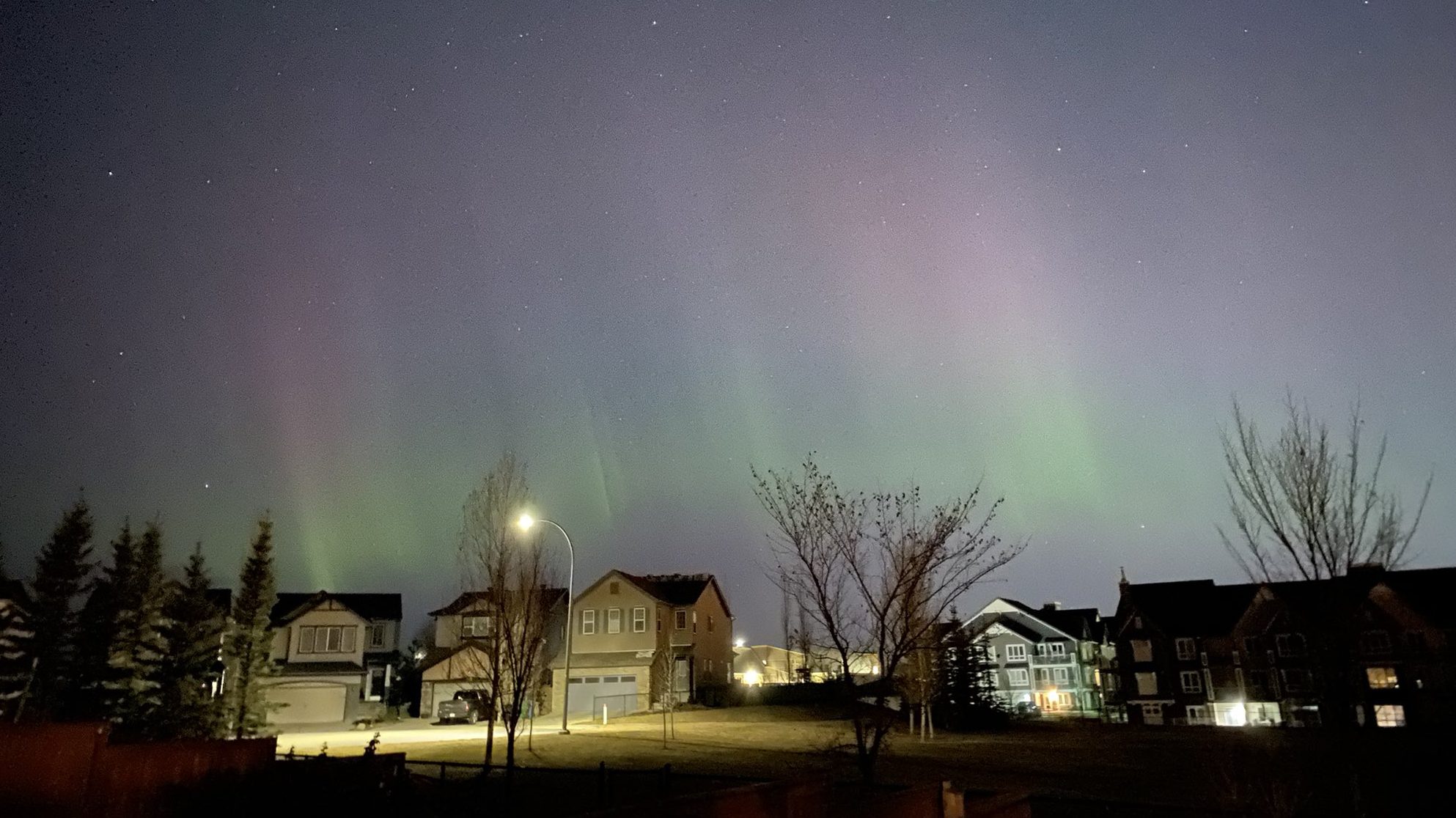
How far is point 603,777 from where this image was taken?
603 inches

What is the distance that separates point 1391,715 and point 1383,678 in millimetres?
2518

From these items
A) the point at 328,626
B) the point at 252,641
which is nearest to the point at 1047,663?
the point at 328,626

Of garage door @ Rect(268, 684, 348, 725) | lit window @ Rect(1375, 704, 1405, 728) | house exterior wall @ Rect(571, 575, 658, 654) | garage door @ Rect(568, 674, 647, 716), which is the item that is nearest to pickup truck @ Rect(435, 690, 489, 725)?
garage door @ Rect(568, 674, 647, 716)

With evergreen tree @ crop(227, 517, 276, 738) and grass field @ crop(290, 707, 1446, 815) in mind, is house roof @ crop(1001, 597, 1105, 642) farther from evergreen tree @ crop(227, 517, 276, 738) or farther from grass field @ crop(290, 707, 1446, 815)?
evergreen tree @ crop(227, 517, 276, 738)

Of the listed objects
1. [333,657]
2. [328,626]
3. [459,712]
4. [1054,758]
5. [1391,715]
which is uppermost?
[328,626]

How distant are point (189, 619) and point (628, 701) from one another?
1085 inches

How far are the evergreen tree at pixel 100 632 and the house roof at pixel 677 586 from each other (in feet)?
102

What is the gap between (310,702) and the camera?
181 feet

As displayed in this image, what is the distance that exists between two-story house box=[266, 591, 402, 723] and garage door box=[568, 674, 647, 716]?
12.6m

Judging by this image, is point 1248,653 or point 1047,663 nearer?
point 1248,653

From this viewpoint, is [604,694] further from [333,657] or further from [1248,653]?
[1248,653]

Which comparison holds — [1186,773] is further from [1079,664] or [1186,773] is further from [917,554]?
[1079,664]

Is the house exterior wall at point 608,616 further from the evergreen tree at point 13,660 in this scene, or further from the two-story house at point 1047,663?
the two-story house at point 1047,663

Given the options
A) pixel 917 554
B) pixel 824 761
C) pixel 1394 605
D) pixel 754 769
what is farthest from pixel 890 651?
pixel 1394 605
